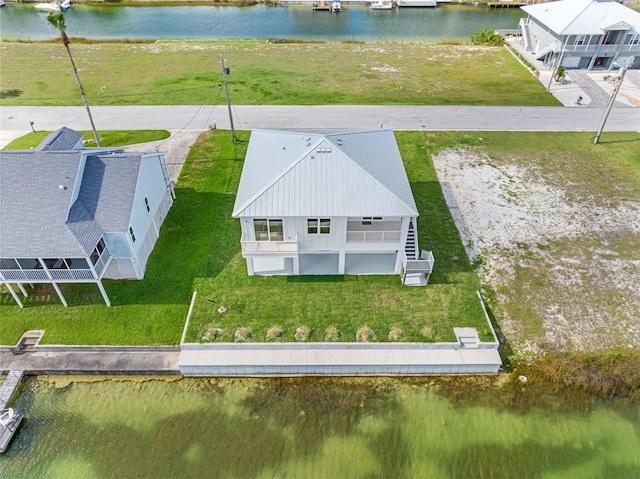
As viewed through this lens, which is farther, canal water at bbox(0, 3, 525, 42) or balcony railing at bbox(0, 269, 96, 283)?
canal water at bbox(0, 3, 525, 42)

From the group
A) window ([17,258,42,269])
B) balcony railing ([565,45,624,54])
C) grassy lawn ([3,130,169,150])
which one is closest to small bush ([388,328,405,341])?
window ([17,258,42,269])

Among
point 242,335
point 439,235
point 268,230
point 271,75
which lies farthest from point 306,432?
point 271,75

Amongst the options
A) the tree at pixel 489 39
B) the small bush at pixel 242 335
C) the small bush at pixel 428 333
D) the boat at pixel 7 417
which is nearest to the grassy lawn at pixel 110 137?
the small bush at pixel 242 335

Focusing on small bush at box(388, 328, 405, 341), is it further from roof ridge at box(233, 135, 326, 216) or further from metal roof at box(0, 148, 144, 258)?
metal roof at box(0, 148, 144, 258)

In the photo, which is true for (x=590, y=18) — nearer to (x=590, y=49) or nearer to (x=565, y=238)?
(x=590, y=49)

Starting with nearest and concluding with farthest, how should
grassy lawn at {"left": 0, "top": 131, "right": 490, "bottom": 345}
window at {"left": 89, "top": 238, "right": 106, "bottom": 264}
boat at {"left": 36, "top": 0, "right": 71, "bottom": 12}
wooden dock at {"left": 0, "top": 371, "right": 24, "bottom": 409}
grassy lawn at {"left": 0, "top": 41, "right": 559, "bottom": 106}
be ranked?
wooden dock at {"left": 0, "top": 371, "right": 24, "bottom": 409}
window at {"left": 89, "top": 238, "right": 106, "bottom": 264}
grassy lawn at {"left": 0, "top": 131, "right": 490, "bottom": 345}
grassy lawn at {"left": 0, "top": 41, "right": 559, "bottom": 106}
boat at {"left": 36, "top": 0, "right": 71, "bottom": 12}

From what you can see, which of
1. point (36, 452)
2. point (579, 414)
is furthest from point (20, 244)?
point (579, 414)

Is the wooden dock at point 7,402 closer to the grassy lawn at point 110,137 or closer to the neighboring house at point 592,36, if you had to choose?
the grassy lawn at point 110,137
